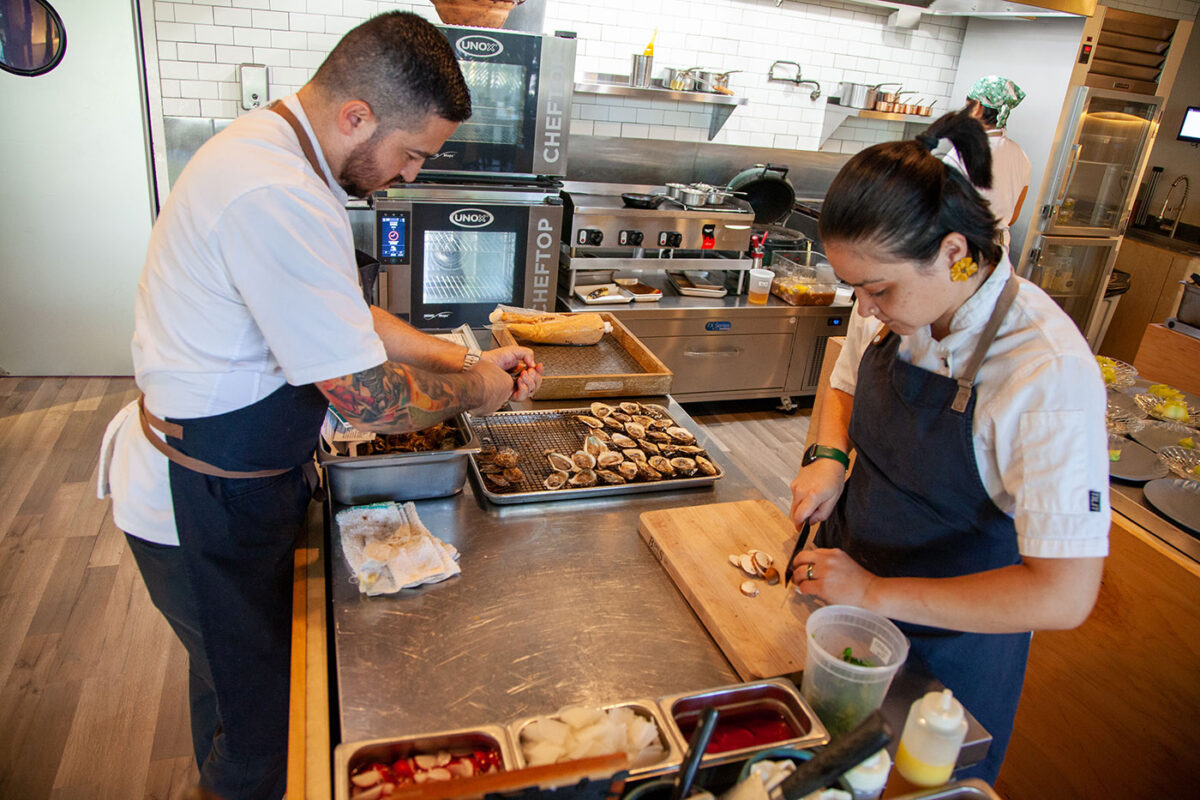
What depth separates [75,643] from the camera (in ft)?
9.27

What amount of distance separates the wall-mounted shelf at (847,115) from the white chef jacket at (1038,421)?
441 cm

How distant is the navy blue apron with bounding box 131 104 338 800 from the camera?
1578 mm

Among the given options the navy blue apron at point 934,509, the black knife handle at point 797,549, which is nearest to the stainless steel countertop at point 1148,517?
the navy blue apron at point 934,509

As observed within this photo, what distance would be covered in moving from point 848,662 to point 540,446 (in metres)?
1.06

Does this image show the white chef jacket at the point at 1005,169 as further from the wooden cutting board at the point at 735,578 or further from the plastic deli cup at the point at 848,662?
the plastic deli cup at the point at 848,662

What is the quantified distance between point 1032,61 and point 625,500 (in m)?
5.24

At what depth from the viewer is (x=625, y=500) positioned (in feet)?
6.54

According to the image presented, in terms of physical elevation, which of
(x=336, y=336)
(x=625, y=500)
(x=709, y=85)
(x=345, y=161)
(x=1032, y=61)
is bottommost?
(x=625, y=500)

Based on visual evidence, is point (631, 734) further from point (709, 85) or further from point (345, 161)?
point (709, 85)

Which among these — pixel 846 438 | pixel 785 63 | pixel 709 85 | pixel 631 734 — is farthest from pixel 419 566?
pixel 785 63

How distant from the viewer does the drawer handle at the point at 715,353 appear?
15.8ft

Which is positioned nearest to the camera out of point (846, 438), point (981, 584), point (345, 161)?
point (981, 584)

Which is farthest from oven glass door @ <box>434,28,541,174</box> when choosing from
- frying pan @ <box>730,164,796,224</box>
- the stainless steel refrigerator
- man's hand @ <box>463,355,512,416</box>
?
the stainless steel refrigerator

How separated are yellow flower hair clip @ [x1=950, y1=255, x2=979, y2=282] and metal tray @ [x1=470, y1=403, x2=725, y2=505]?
0.87m
